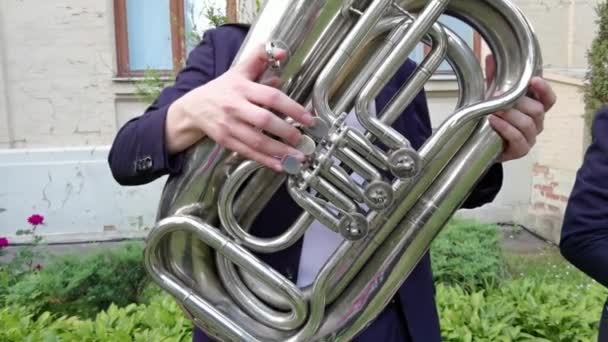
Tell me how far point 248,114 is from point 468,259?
10.1ft

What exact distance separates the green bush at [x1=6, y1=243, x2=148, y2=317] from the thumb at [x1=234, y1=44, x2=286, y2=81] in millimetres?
2758

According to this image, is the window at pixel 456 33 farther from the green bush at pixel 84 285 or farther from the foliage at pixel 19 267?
the foliage at pixel 19 267

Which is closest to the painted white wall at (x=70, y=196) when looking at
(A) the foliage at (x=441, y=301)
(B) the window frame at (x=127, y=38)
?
(B) the window frame at (x=127, y=38)

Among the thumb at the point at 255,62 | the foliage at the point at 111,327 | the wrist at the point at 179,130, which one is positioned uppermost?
the thumb at the point at 255,62

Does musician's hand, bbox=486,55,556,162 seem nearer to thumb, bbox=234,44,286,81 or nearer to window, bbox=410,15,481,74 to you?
window, bbox=410,15,481,74

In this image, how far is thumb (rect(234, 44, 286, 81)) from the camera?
3.18ft

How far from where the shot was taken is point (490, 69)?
3.88 feet

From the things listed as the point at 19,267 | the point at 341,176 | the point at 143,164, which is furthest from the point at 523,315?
the point at 19,267

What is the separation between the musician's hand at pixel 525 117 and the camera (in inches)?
44.0

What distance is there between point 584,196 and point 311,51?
0.85m

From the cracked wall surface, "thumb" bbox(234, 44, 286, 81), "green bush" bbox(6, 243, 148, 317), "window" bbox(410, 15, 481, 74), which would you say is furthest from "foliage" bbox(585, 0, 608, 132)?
"thumb" bbox(234, 44, 286, 81)

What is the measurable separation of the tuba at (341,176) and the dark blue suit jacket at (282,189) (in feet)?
0.18

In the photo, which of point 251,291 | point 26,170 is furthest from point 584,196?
point 26,170

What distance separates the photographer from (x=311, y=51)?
1.04m
